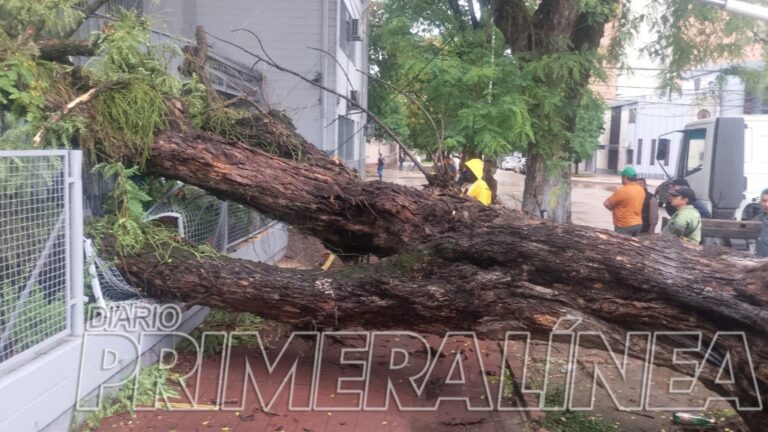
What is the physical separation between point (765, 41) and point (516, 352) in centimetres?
626

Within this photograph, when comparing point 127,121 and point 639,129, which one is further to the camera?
point 639,129

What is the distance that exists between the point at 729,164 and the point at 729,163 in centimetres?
2

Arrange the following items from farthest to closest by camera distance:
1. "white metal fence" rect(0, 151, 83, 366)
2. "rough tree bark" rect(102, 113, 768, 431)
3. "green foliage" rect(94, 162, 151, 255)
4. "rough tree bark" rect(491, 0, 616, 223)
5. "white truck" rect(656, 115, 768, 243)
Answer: "white truck" rect(656, 115, 768, 243)
"rough tree bark" rect(491, 0, 616, 223)
"green foliage" rect(94, 162, 151, 255)
"rough tree bark" rect(102, 113, 768, 431)
"white metal fence" rect(0, 151, 83, 366)

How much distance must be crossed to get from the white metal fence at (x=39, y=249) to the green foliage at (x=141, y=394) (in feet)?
2.01

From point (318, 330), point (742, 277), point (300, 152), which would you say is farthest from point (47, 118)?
point (742, 277)

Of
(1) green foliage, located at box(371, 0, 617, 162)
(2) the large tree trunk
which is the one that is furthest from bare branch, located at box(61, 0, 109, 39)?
(2) the large tree trunk

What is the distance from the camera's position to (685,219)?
7539mm

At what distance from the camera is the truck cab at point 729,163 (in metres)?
12.2

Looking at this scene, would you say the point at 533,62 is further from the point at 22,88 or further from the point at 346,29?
the point at 346,29

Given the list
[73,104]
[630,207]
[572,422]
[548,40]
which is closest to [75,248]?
[73,104]

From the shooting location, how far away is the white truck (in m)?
12.2

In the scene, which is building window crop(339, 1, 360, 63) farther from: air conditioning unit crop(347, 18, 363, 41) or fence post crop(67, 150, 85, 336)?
fence post crop(67, 150, 85, 336)

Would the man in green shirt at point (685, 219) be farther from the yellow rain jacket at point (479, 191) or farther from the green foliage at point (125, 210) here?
the green foliage at point (125, 210)

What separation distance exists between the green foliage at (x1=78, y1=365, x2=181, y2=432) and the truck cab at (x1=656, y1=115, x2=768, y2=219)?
10.5m
